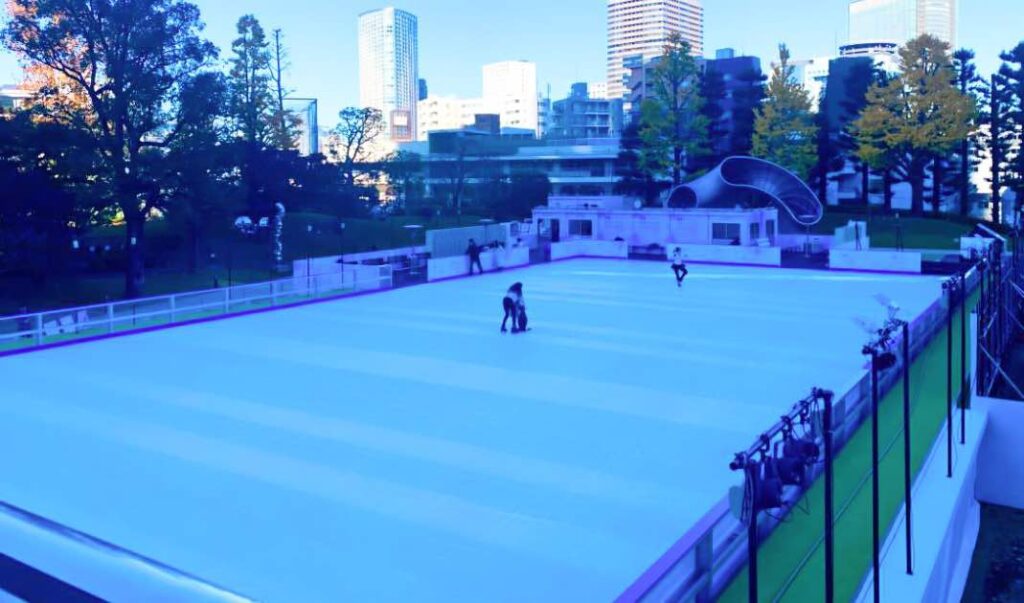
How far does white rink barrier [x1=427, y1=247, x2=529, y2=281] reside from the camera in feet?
103

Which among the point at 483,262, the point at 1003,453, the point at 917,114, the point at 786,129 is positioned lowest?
the point at 1003,453

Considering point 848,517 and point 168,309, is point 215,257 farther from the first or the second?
point 848,517

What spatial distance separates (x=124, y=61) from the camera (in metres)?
33.7

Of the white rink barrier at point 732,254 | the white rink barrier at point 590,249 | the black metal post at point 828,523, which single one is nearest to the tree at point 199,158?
the white rink barrier at point 590,249

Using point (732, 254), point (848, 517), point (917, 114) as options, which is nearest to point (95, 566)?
point (848, 517)

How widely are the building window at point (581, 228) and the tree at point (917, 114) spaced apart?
16198mm

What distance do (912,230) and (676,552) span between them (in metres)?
41.6

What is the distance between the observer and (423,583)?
24.7 feet

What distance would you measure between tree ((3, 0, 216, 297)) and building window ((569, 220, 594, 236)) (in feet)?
60.1

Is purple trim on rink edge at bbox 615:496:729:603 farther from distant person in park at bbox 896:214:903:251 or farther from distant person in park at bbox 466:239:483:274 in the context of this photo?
distant person in park at bbox 896:214:903:251

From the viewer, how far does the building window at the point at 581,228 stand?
43312 mm

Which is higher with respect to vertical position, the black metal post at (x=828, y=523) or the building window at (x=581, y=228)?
the building window at (x=581, y=228)

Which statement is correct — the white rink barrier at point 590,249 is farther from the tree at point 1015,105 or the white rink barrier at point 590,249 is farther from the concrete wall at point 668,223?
the tree at point 1015,105

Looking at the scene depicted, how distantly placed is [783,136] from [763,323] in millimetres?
33764
